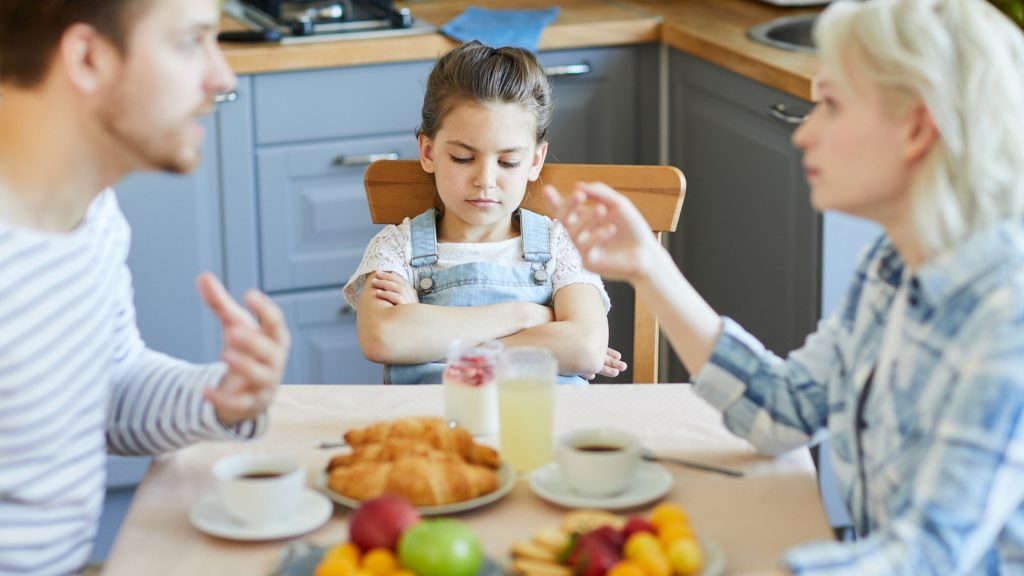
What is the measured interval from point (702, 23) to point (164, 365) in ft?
6.17

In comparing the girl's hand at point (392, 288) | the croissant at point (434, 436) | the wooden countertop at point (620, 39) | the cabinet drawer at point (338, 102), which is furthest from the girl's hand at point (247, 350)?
the cabinet drawer at point (338, 102)

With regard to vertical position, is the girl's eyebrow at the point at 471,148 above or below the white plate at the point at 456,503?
above

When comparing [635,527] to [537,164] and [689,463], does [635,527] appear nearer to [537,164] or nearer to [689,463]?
[689,463]

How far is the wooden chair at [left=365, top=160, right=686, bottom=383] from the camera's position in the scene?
1.98 m

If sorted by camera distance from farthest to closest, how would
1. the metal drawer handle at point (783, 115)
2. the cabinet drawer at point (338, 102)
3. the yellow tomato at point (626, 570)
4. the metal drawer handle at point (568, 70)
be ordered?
the metal drawer handle at point (568, 70), the cabinet drawer at point (338, 102), the metal drawer handle at point (783, 115), the yellow tomato at point (626, 570)

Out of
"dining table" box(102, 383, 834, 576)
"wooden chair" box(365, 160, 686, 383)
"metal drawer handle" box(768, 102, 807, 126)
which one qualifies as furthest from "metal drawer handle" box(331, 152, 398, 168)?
"dining table" box(102, 383, 834, 576)

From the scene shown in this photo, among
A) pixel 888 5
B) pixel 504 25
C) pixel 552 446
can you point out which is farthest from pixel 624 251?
pixel 504 25

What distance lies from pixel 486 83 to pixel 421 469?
828mm

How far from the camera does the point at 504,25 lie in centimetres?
299

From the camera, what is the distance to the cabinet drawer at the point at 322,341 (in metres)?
3.06

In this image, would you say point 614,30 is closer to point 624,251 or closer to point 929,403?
point 624,251

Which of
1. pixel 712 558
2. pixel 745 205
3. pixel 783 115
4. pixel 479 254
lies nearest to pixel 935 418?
pixel 712 558

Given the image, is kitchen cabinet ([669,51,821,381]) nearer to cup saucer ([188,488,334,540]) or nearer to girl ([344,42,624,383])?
girl ([344,42,624,383])

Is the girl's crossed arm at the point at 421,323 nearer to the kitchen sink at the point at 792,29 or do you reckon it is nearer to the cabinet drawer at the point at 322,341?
the cabinet drawer at the point at 322,341
